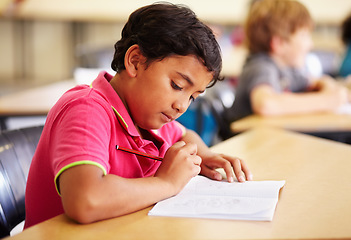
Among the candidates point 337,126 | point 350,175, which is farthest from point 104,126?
point 337,126

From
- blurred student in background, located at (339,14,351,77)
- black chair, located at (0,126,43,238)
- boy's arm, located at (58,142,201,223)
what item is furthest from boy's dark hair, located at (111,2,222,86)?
blurred student in background, located at (339,14,351,77)

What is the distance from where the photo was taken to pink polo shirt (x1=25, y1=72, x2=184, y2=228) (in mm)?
805

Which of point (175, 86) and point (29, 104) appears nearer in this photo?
point (175, 86)

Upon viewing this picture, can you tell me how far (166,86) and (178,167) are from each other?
0.54ft

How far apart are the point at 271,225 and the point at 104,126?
35 centimetres

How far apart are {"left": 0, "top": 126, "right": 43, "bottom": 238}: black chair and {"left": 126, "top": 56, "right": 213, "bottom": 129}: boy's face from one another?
326 mm

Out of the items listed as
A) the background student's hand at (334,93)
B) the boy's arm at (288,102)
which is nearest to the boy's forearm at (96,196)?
the boy's arm at (288,102)

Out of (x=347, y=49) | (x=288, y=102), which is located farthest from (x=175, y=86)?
(x=347, y=49)

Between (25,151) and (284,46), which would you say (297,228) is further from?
(284,46)

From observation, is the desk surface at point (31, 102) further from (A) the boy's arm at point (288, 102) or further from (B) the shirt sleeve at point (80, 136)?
(B) the shirt sleeve at point (80, 136)

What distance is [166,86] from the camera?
3.05 feet

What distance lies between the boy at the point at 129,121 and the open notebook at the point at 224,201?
0.03 meters

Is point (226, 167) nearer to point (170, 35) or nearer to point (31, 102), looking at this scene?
point (170, 35)

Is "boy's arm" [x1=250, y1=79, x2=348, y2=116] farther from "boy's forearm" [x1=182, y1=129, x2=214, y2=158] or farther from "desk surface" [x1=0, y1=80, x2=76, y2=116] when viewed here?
"desk surface" [x1=0, y1=80, x2=76, y2=116]
